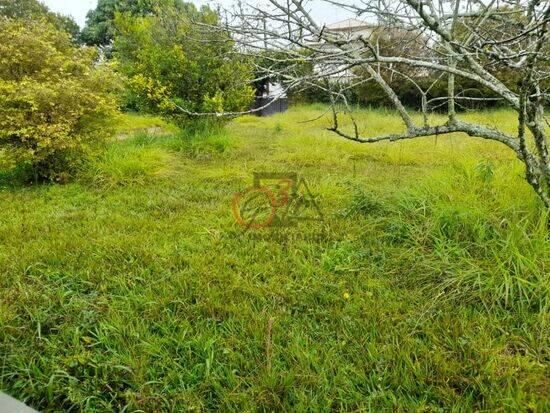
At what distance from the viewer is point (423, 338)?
1901 mm

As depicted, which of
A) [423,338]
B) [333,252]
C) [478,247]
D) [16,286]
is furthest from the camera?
[333,252]

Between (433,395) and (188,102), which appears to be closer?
(433,395)

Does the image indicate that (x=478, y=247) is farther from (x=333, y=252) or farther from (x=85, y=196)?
(x=85, y=196)

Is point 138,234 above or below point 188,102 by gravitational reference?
below

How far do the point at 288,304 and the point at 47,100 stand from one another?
4.13 meters

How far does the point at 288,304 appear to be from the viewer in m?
2.23

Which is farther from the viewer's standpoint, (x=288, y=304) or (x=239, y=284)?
(x=239, y=284)

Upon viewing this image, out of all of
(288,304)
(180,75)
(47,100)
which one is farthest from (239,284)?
(180,75)

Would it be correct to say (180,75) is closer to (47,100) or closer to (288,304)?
(47,100)

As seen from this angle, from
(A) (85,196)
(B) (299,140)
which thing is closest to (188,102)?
(B) (299,140)

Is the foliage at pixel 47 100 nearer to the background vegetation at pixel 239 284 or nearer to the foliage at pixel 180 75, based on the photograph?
the background vegetation at pixel 239 284

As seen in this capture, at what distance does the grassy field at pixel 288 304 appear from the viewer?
5.29ft

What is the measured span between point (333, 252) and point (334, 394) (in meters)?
1.29

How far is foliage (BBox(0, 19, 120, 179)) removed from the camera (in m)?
4.36
